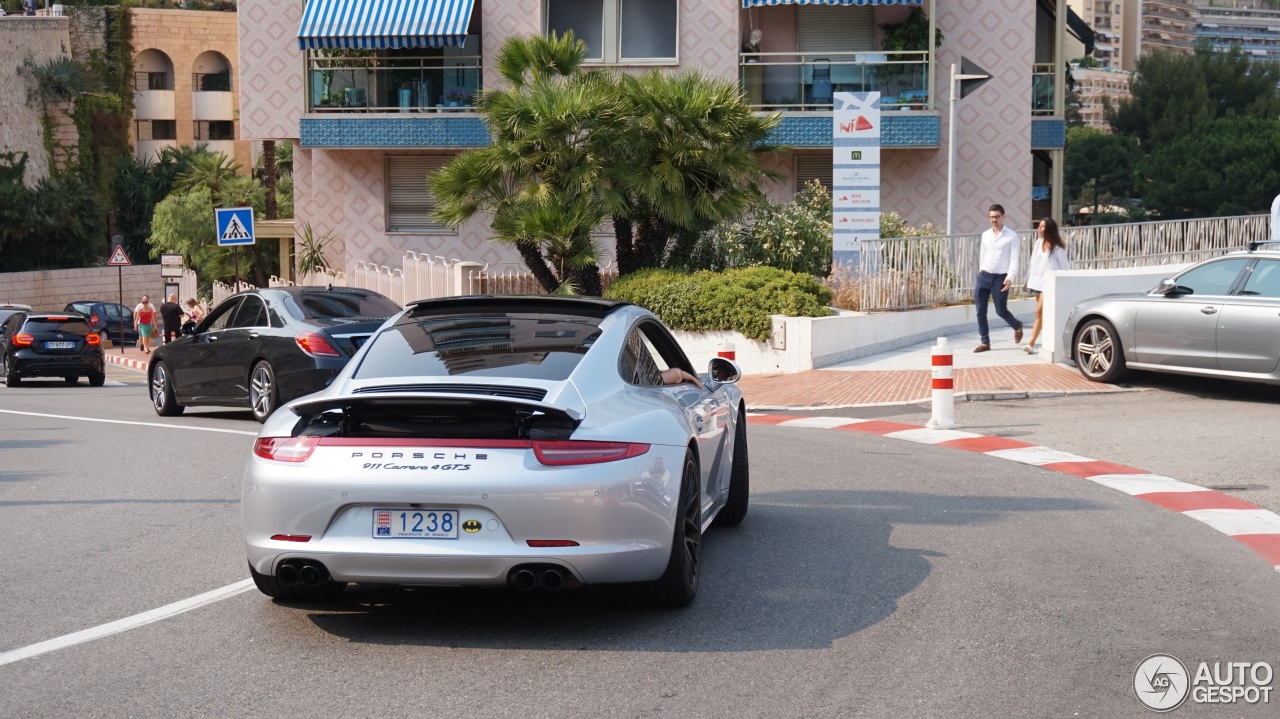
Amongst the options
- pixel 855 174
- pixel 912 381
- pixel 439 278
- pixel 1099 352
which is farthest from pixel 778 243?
pixel 1099 352

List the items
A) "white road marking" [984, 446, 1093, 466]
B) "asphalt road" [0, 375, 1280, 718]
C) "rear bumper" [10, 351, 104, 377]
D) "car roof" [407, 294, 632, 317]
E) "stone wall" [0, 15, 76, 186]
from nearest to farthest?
"asphalt road" [0, 375, 1280, 718]
"car roof" [407, 294, 632, 317]
"white road marking" [984, 446, 1093, 466]
"rear bumper" [10, 351, 104, 377]
"stone wall" [0, 15, 76, 186]

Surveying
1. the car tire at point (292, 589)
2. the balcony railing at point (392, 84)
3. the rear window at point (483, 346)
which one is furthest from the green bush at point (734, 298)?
the car tire at point (292, 589)

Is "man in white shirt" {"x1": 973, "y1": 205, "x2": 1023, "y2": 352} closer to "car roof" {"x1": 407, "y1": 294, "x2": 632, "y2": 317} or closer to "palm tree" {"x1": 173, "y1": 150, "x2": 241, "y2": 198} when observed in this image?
"car roof" {"x1": 407, "y1": 294, "x2": 632, "y2": 317}

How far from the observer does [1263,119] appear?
253 feet

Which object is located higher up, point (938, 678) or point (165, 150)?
point (165, 150)

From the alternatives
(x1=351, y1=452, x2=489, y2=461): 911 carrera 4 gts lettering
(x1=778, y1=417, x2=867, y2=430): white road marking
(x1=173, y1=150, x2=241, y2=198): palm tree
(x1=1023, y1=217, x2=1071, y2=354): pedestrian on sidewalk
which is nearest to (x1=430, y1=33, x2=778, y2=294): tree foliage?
(x1=1023, y1=217, x2=1071, y2=354): pedestrian on sidewalk

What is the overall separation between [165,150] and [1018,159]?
61081 millimetres

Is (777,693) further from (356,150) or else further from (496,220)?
(356,150)

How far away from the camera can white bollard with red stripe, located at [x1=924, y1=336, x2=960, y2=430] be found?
46.4 ft

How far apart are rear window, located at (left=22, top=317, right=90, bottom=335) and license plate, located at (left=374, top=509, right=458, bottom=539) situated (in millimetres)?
23965

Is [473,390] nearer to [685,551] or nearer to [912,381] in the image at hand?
[685,551]

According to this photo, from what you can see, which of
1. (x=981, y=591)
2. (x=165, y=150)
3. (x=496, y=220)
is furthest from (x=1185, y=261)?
(x=165, y=150)

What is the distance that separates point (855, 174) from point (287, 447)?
56.5ft

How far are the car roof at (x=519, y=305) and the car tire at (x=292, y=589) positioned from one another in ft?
5.06
